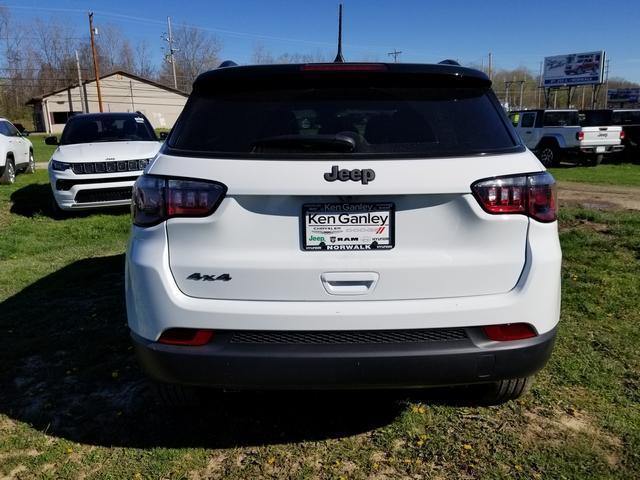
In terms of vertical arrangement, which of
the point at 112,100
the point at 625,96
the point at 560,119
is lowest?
the point at 560,119

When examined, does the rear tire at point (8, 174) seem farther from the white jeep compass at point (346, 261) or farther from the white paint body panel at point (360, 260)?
the white paint body panel at point (360, 260)

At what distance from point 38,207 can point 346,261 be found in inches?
368

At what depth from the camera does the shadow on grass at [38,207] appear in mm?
9227

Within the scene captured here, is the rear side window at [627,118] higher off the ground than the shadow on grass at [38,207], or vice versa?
the rear side window at [627,118]

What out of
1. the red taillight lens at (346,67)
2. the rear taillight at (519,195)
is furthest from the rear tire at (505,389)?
the red taillight lens at (346,67)

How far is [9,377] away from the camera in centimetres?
339

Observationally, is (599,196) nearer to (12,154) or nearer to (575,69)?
(12,154)

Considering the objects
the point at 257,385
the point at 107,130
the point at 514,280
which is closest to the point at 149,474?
the point at 257,385

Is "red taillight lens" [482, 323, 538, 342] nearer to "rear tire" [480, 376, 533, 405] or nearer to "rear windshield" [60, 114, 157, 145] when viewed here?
"rear tire" [480, 376, 533, 405]

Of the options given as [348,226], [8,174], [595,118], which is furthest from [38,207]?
[595,118]

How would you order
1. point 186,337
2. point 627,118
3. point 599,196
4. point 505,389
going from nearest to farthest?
point 186,337, point 505,389, point 599,196, point 627,118

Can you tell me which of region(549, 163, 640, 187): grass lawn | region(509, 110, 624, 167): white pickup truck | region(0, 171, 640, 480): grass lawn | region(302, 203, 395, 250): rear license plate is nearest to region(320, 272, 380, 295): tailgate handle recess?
region(302, 203, 395, 250): rear license plate

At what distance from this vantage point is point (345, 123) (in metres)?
2.35

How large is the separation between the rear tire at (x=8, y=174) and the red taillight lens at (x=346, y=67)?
39.3 ft
